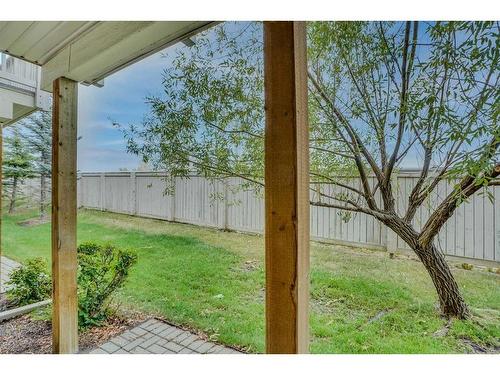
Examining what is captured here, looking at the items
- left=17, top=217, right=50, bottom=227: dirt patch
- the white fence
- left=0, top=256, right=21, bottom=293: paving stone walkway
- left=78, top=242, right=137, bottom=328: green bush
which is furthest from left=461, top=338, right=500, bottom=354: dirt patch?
left=0, top=256, right=21, bottom=293: paving stone walkway

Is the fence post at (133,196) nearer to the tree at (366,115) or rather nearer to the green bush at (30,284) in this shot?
the tree at (366,115)

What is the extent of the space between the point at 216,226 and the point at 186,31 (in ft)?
4.08

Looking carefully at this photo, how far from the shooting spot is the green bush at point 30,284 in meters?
2.04

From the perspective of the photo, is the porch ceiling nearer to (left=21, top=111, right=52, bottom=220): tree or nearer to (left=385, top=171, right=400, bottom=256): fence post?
(left=385, top=171, right=400, bottom=256): fence post

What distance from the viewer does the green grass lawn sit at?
1184mm

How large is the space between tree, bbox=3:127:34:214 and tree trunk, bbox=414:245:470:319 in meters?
3.40

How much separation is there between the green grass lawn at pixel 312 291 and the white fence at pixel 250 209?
0.26 feet

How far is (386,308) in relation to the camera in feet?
4.24

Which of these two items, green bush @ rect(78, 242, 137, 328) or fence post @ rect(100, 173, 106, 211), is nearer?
green bush @ rect(78, 242, 137, 328)

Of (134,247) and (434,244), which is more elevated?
(434,244)

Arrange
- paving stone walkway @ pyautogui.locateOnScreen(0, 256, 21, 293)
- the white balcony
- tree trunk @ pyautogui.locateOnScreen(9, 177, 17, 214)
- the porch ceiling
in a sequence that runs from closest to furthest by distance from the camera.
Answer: the porch ceiling < the white balcony < paving stone walkway @ pyautogui.locateOnScreen(0, 256, 21, 293) < tree trunk @ pyautogui.locateOnScreen(9, 177, 17, 214)

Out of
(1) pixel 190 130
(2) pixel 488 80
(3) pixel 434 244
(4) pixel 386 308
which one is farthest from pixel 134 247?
(2) pixel 488 80
